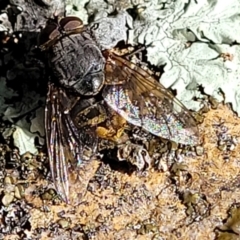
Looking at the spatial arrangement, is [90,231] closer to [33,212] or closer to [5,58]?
[33,212]

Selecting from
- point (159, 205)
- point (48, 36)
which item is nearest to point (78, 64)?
point (48, 36)

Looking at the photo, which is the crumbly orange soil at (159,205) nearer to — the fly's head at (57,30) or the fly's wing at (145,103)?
the fly's wing at (145,103)

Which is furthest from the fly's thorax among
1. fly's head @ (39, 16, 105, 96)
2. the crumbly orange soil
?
the crumbly orange soil

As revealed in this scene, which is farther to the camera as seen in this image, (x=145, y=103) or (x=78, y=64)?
(x=145, y=103)

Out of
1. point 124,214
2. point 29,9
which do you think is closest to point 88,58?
point 29,9

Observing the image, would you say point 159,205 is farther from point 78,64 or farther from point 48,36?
point 48,36

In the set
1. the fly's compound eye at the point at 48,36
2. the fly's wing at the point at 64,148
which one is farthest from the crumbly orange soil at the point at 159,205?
the fly's compound eye at the point at 48,36

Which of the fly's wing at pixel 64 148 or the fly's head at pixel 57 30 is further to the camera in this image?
the fly's head at pixel 57 30
